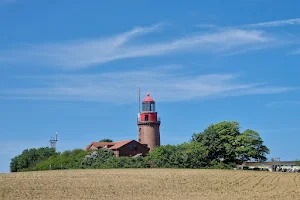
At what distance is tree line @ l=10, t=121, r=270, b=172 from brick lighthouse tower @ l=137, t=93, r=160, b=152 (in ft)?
39.4

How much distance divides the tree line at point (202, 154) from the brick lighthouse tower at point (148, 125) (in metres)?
12.0

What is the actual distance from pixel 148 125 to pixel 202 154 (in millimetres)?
22836

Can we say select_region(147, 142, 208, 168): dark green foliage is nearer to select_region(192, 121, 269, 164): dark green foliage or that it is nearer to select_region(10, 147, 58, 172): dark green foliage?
select_region(192, 121, 269, 164): dark green foliage

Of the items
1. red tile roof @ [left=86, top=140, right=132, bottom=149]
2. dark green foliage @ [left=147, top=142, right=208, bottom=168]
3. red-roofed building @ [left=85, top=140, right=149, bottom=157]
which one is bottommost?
dark green foliage @ [left=147, top=142, right=208, bottom=168]

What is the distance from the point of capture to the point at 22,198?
127 feet

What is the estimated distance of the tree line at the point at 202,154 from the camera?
98125 mm

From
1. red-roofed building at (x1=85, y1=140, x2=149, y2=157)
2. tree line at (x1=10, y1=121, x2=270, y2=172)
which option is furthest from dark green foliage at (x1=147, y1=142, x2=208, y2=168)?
red-roofed building at (x1=85, y1=140, x2=149, y2=157)

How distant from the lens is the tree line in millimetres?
98125

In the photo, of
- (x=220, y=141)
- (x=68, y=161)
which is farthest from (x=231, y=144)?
(x=68, y=161)

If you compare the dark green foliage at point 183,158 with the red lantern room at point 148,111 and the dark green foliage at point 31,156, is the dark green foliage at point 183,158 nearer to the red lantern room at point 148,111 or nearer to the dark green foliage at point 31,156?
the red lantern room at point 148,111

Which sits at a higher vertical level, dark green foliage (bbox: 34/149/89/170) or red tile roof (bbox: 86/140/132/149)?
red tile roof (bbox: 86/140/132/149)

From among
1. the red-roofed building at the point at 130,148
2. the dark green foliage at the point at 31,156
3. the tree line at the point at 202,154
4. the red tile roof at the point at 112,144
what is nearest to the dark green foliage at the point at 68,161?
the tree line at the point at 202,154

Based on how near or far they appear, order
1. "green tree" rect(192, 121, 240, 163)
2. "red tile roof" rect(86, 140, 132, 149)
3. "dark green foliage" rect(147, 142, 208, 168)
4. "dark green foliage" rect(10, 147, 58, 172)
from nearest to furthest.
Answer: "dark green foliage" rect(147, 142, 208, 168) < "green tree" rect(192, 121, 240, 163) < "red tile roof" rect(86, 140, 132, 149) < "dark green foliage" rect(10, 147, 58, 172)

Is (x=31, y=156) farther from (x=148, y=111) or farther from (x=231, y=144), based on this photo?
(x=231, y=144)
